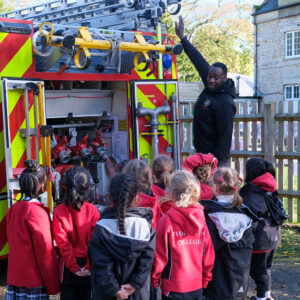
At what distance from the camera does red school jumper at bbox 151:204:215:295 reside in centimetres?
279

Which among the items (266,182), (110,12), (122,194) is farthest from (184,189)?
(110,12)

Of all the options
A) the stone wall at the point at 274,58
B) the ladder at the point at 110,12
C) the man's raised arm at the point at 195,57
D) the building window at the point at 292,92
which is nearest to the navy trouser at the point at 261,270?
the man's raised arm at the point at 195,57

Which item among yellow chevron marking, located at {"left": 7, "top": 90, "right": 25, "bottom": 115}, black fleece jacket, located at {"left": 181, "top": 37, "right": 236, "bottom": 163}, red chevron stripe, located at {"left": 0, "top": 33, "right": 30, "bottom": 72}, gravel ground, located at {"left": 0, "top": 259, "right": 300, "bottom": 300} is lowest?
gravel ground, located at {"left": 0, "top": 259, "right": 300, "bottom": 300}

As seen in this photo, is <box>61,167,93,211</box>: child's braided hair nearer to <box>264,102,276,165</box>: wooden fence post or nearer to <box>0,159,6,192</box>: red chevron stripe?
<box>0,159,6,192</box>: red chevron stripe

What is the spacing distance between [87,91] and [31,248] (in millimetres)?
2674

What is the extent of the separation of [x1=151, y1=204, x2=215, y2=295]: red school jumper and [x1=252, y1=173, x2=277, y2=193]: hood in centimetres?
86

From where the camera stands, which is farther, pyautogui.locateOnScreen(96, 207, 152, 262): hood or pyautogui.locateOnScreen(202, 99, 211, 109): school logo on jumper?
pyautogui.locateOnScreen(202, 99, 211, 109): school logo on jumper

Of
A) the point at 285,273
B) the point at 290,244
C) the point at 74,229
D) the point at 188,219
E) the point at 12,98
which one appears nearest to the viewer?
the point at 188,219

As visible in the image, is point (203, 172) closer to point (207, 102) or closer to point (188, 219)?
Result: point (188, 219)

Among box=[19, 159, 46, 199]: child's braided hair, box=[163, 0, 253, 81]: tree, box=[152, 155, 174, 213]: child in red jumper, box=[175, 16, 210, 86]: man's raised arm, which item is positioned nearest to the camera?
box=[19, 159, 46, 199]: child's braided hair

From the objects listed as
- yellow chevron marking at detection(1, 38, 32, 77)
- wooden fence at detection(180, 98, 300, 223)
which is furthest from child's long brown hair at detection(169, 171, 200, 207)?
wooden fence at detection(180, 98, 300, 223)

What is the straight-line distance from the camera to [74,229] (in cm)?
292

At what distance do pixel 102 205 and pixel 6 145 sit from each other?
158 cm

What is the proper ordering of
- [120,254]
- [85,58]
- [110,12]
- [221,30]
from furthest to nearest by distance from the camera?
1. [221,30]
2. [110,12]
3. [85,58]
4. [120,254]
